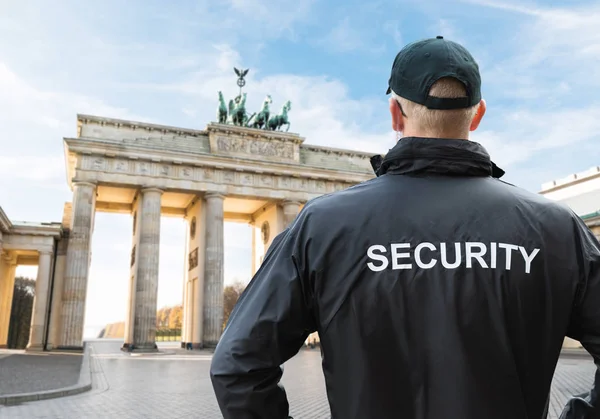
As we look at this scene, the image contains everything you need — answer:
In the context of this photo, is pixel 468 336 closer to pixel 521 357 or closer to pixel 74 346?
pixel 521 357

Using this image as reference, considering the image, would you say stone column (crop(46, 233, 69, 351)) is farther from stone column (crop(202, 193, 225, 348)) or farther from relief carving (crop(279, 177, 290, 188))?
relief carving (crop(279, 177, 290, 188))

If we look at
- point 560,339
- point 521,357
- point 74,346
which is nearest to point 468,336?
point 521,357

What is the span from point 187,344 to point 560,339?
3924 centimetres

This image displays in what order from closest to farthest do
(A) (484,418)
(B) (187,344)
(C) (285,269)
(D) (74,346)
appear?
1. (A) (484,418)
2. (C) (285,269)
3. (D) (74,346)
4. (B) (187,344)

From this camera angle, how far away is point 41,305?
3406 cm

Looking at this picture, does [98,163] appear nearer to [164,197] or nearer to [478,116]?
[164,197]

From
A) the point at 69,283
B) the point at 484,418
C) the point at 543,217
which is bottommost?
the point at 484,418

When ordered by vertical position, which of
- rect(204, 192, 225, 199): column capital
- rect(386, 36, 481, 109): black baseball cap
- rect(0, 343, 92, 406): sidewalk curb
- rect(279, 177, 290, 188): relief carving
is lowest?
rect(0, 343, 92, 406): sidewalk curb

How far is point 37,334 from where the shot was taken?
33312 millimetres

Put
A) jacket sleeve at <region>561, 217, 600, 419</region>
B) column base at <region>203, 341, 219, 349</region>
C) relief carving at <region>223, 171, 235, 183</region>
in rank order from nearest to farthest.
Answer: jacket sleeve at <region>561, 217, 600, 419</region>
column base at <region>203, 341, 219, 349</region>
relief carving at <region>223, 171, 235, 183</region>

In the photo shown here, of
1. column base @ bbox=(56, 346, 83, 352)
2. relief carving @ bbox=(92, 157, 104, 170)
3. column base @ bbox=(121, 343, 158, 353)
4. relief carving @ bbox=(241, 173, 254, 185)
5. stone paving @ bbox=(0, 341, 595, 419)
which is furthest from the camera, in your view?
relief carving @ bbox=(241, 173, 254, 185)

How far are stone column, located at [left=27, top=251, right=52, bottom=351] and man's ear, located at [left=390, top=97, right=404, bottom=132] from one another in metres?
36.1

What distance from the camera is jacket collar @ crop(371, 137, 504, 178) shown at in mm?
1690

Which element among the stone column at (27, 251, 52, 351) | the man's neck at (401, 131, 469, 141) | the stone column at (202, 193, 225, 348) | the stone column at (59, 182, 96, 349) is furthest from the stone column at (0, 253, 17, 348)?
the man's neck at (401, 131, 469, 141)
